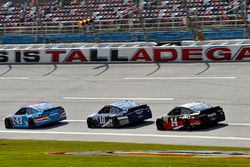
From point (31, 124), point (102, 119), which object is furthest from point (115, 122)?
point (31, 124)

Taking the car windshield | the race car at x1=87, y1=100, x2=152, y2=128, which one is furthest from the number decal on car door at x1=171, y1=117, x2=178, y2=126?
the race car at x1=87, y1=100, x2=152, y2=128

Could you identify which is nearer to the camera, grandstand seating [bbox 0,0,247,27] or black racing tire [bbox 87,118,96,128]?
black racing tire [bbox 87,118,96,128]

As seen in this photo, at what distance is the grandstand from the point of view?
146 ft

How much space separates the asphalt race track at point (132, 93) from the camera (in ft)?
91.4

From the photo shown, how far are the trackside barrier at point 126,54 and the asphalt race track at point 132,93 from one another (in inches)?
21.8

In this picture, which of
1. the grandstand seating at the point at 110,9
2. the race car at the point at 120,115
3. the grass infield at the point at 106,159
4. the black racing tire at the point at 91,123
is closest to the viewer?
the grass infield at the point at 106,159

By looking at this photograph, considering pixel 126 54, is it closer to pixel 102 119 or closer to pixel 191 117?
pixel 102 119

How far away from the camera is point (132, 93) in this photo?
36.5 metres

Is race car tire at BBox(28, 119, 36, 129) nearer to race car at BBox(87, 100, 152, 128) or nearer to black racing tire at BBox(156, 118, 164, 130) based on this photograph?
race car at BBox(87, 100, 152, 128)

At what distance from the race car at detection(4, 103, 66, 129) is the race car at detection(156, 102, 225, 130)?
17.0ft

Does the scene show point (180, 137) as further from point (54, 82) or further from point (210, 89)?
point (54, 82)

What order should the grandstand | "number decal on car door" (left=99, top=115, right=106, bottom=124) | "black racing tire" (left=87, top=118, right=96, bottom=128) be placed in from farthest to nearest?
the grandstand, "black racing tire" (left=87, top=118, right=96, bottom=128), "number decal on car door" (left=99, top=115, right=106, bottom=124)

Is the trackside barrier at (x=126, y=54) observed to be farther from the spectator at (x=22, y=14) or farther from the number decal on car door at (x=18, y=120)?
the number decal on car door at (x=18, y=120)

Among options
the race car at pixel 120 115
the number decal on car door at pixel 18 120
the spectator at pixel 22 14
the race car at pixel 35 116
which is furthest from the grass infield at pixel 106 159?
the spectator at pixel 22 14
